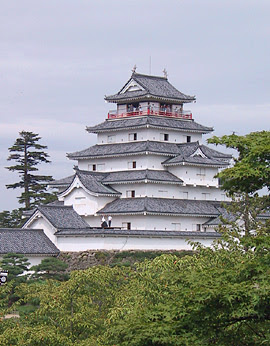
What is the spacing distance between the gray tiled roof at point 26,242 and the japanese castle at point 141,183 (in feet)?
3.30

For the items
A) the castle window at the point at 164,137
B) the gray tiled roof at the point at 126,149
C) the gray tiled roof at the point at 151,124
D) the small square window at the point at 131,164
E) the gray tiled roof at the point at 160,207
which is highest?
the gray tiled roof at the point at 151,124

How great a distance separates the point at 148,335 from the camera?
1728 centimetres

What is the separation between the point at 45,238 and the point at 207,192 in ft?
55.5

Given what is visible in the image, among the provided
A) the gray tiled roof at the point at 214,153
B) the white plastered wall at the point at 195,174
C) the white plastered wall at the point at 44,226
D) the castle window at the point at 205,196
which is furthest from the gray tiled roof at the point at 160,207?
the white plastered wall at the point at 44,226

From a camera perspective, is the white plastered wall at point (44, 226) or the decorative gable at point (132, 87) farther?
the decorative gable at point (132, 87)

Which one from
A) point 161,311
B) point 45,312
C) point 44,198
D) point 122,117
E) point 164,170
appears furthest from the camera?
point 44,198

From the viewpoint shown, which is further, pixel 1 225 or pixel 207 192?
pixel 1 225

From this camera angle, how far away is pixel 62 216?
197 feet

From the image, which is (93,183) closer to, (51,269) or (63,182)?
(63,182)

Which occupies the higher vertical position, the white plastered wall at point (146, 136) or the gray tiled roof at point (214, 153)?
the white plastered wall at point (146, 136)

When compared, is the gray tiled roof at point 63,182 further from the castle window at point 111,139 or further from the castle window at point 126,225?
the castle window at point 126,225

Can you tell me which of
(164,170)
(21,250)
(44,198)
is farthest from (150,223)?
(44,198)

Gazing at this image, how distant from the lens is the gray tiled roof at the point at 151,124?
68.4 meters

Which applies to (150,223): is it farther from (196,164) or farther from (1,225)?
(1,225)
